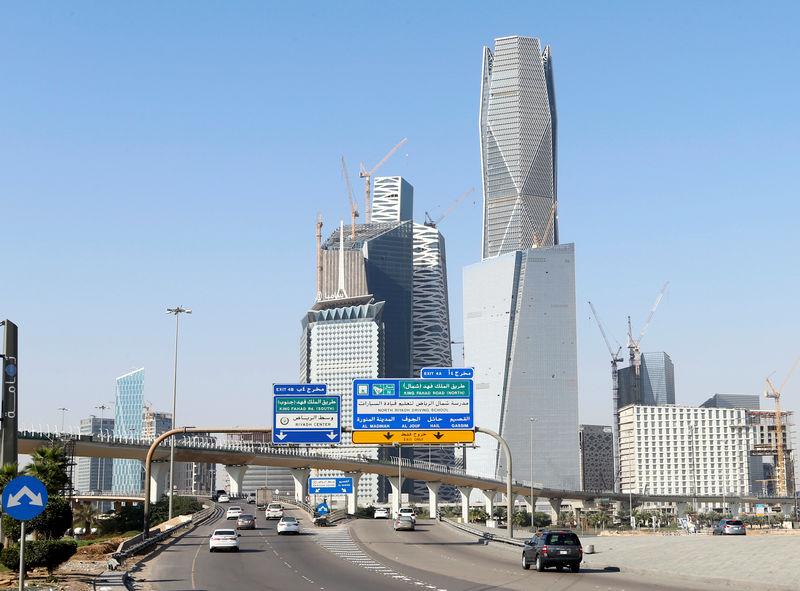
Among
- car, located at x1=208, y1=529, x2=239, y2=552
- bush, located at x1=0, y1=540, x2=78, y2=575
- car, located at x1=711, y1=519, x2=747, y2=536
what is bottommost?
car, located at x1=711, y1=519, x2=747, y2=536

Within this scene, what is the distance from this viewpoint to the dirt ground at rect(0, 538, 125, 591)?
117 feet

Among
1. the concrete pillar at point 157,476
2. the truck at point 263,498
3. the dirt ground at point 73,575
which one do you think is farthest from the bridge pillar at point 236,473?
the dirt ground at point 73,575

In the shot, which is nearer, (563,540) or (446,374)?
(563,540)

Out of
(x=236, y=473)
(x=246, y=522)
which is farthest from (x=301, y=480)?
(x=246, y=522)

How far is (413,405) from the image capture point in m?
70.1

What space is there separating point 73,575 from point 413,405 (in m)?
32.8

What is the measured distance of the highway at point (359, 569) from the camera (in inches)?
1480

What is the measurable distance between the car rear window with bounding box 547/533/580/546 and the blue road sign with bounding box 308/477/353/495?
68.9m

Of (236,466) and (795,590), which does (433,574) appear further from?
(236,466)

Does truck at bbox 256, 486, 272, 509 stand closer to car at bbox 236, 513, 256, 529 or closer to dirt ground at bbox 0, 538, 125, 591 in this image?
car at bbox 236, 513, 256, 529

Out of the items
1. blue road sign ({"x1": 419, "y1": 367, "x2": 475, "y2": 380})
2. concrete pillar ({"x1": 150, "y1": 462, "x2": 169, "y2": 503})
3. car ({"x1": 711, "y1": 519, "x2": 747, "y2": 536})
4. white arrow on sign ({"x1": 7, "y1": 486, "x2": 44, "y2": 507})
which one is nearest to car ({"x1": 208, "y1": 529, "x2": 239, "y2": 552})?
blue road sign ({"x1": 419, "y1": 367, "x2": 475, "y2": 380})

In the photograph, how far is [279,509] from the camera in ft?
373

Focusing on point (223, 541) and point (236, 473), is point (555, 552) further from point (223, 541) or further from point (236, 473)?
point (236, 473)

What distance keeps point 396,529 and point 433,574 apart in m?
47.3
